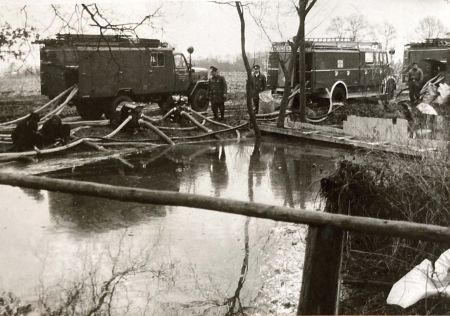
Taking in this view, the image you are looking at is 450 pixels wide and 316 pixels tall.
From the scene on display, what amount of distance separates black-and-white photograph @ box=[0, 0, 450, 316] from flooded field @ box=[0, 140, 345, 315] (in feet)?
0.08

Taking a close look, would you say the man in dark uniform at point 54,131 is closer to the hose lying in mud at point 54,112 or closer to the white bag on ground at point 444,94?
the hose lying in mud at point 54,112

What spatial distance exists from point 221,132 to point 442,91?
6056 mm

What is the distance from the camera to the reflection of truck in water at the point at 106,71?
1559 cm

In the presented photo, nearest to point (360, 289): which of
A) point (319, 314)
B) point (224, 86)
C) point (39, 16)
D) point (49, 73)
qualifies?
point (319, 314)

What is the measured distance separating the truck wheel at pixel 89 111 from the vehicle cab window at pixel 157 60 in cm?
215

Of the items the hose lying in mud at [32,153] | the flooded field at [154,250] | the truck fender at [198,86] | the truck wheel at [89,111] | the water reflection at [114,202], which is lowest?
the flooded field at [154,250]

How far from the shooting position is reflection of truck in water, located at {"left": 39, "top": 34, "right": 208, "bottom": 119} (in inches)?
614

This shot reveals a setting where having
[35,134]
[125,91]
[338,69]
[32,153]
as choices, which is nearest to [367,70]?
[338,69]

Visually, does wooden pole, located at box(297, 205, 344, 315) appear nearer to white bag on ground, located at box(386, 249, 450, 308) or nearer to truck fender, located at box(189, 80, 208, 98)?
white bag on ground, located at box(386, 249, 450, 308)

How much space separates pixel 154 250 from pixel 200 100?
13.9m

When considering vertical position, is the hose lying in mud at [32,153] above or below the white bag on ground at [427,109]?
below

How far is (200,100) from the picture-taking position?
1945cm

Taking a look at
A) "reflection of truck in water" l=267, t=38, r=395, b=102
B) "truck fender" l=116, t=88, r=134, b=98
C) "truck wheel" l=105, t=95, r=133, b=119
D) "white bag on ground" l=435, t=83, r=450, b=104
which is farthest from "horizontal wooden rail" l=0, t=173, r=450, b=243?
"reflection of truck in water" l=267, t=38, r=395, b=102

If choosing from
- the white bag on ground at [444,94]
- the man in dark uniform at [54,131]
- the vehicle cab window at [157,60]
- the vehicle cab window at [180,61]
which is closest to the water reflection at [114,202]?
the man in dark uniform at [54,131]
